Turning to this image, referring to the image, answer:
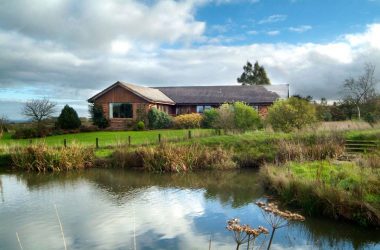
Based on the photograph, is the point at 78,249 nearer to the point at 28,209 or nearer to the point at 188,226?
the point at 188,226

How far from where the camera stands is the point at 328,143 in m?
18.9

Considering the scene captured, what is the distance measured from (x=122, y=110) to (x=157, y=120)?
4.02 metres

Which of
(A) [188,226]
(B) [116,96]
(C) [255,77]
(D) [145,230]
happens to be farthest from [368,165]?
(C) [255,77]

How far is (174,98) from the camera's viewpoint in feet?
135

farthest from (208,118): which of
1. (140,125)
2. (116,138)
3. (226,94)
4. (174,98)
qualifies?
(116,138)

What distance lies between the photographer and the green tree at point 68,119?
1296 inches

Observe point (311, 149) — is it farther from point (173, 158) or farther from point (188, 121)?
point (188, 121)

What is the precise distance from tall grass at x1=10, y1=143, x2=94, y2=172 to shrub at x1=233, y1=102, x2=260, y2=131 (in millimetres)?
10632

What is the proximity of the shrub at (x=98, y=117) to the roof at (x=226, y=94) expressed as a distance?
8526mm

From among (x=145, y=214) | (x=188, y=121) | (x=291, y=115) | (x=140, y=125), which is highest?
(x=291, y=115)

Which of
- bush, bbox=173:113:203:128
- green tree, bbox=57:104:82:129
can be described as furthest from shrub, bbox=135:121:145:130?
green tree, bbox=57:104:82:129

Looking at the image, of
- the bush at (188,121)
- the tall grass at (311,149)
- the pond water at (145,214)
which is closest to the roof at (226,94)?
the bush at (188,121)

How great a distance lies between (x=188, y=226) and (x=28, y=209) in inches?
214

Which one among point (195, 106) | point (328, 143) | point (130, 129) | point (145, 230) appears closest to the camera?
point (145, 230)
